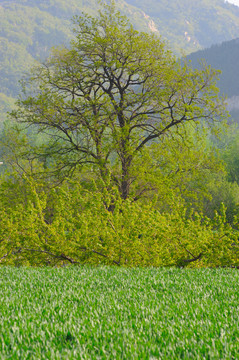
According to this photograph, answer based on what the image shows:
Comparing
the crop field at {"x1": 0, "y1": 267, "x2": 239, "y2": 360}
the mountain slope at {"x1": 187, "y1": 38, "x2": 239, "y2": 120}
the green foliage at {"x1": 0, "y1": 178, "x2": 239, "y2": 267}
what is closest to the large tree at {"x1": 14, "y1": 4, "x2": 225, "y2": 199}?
the green foliage at {"x1": 0, "y1": 178, "x2": 239, "y2": 267}

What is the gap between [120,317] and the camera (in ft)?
13.6

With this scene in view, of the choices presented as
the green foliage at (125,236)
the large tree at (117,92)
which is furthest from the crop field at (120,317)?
the large tree at (117,92)

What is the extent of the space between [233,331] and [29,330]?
6.29 ft

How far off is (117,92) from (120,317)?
1638 cm

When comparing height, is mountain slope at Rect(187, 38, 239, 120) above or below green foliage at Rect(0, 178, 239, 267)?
above

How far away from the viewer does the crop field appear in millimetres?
3164

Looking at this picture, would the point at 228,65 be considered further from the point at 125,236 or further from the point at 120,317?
the point at 120,317

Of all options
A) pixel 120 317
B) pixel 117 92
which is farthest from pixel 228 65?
pixel 120 317

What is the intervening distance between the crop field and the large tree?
11.3 m

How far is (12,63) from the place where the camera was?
186m

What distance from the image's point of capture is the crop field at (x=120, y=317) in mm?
3164

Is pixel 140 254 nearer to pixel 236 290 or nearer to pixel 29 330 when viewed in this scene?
pixel 236 290

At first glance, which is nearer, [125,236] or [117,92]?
[125,236]

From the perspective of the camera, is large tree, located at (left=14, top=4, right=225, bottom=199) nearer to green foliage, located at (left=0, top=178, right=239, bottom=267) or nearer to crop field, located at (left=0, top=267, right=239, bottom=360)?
green foliage, located at (left=0, top=178, right=239, bottom=267)
